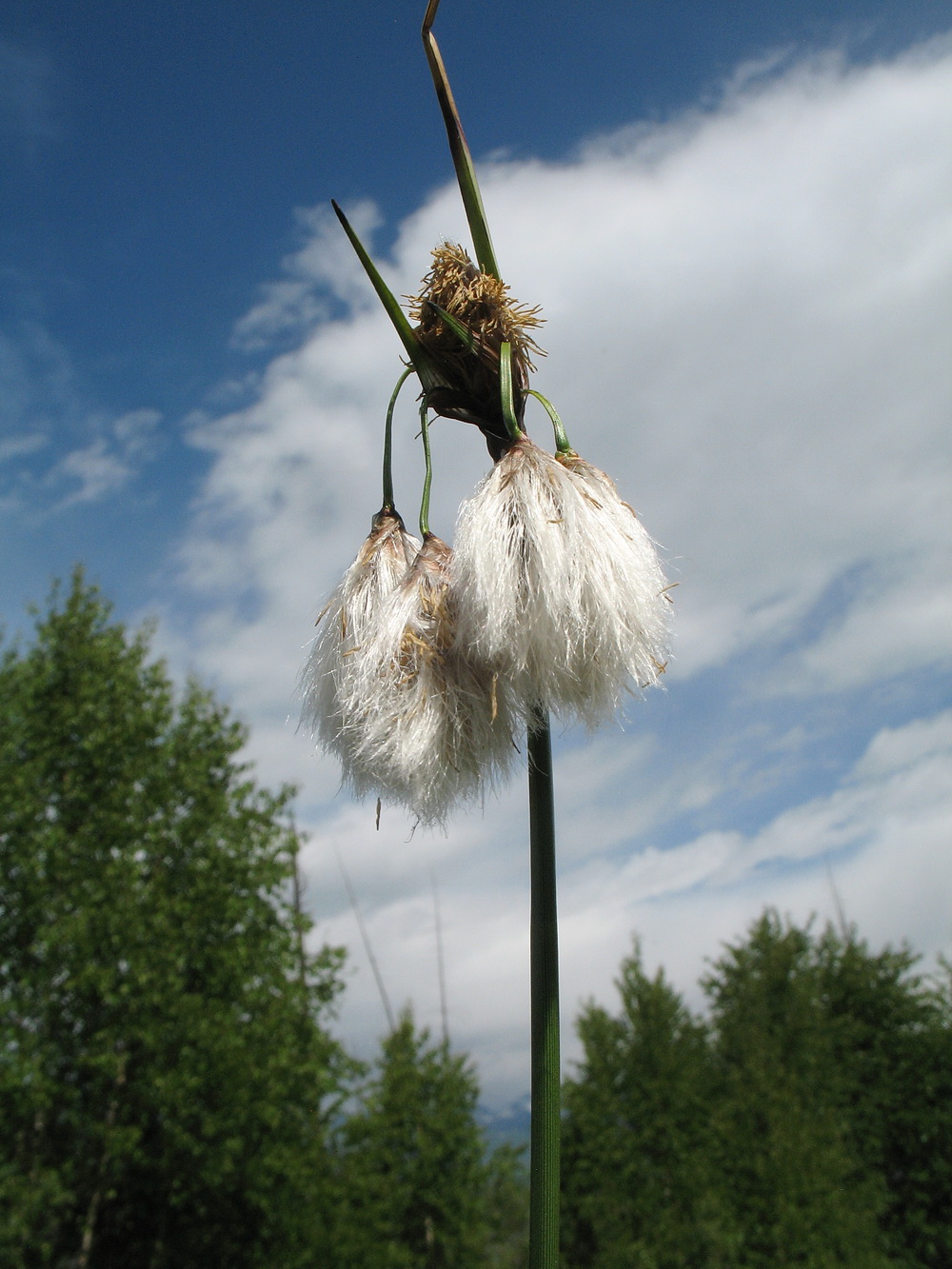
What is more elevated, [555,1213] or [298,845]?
[298,845]

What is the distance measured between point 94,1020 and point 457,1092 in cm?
1085

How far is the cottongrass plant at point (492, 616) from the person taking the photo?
1655 millimetres

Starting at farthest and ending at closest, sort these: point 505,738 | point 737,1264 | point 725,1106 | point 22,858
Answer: point 725,1106 < point 737,1264 < point 22,858 < point 505,738

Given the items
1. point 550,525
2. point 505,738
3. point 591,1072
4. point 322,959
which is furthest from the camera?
point 591,1072

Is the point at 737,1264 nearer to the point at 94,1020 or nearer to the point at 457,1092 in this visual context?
the point at 457,1092

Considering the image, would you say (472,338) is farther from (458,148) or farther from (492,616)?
(492,616)

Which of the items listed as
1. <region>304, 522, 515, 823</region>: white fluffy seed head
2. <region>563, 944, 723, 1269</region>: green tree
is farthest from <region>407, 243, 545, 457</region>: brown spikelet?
<region>563, 944, 723, 1269</region>: green tree

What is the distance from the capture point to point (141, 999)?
16.1 m

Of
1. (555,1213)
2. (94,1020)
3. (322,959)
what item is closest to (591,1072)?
(322,959)

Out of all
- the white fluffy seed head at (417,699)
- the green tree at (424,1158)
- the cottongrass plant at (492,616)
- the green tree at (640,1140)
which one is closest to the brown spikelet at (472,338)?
the cottongrass plant at (492,616)

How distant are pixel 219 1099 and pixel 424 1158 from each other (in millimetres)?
8352

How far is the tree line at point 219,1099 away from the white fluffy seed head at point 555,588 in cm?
1602

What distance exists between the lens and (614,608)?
1.71 meters

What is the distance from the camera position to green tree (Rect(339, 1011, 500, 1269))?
21.5m
